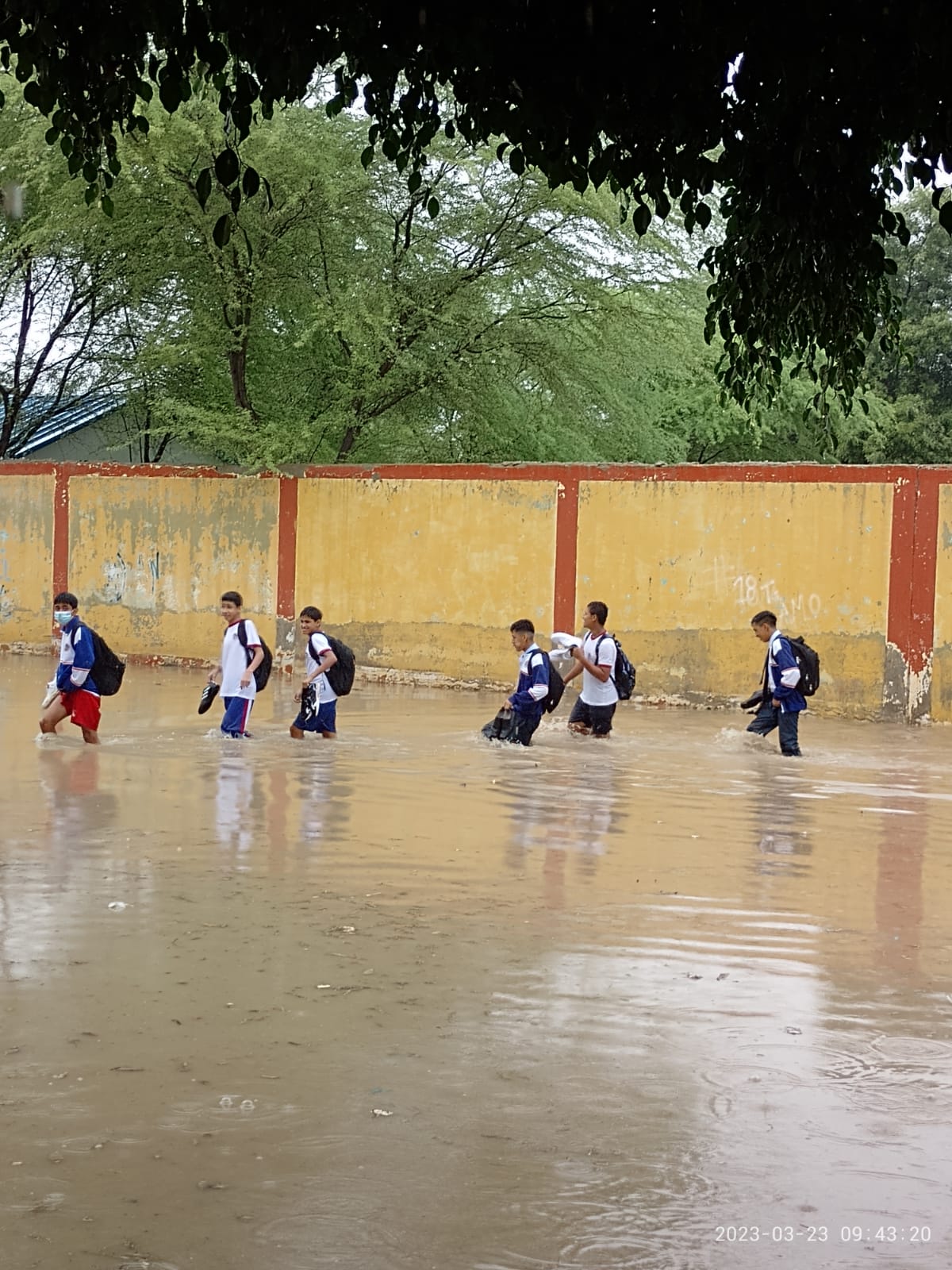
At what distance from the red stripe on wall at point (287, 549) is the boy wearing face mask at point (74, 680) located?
7.66 metres

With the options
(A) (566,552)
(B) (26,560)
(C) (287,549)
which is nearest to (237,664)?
(A) (566,552)

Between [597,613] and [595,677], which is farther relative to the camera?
[595,677]

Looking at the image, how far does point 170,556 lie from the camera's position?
957 inches

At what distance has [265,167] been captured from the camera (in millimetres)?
22781

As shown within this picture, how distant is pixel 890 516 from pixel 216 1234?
48.7ft

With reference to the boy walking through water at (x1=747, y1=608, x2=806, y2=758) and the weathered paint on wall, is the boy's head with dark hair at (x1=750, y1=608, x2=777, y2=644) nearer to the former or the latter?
the boy walking through water at (x1=747, y1=608, x2=806, y2=758)

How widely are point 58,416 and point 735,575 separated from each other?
2197 cm

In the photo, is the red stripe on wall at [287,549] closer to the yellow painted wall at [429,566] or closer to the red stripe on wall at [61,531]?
the yellow painted wall at [429,566]

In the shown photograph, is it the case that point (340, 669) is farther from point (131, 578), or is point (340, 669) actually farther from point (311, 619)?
point (131, 578)

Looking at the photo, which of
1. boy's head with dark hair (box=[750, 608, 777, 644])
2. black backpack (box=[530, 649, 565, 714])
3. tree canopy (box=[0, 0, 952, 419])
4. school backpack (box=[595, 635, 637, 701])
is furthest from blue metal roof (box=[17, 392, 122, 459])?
tree canopy (box=[0, 0, 952, 419])

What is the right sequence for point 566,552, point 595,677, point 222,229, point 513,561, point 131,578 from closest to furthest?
point 222,229 → point 595,677 → point 566,552 → point 513,561 → point 131,578

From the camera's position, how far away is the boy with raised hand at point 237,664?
15.1 m

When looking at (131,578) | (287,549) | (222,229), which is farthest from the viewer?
(131,578)

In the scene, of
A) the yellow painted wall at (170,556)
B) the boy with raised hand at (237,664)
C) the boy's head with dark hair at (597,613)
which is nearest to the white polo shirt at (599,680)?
the boy's head with dark hair at (597,613)
